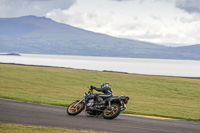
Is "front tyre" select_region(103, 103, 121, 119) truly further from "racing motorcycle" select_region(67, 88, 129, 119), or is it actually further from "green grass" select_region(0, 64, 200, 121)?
"green grass" select_region(0, 64, 200, 121)

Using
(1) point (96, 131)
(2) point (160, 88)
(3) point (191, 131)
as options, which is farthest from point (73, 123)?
(2) point (160, 88)

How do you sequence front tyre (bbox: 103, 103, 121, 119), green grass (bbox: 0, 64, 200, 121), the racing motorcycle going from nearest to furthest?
front tyre (bbox: 103, 103, 121, 119), the racing motorcycle, green grass (bbox: 0, 64, 200, 121)

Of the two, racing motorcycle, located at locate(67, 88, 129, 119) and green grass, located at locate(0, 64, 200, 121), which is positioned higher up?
green grass, located at locate(0, 64, 200, 121)

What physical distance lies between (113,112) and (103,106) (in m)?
0.63

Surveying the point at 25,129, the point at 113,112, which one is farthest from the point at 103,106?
the point at 25,129

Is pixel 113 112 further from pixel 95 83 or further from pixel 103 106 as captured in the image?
pixel 95 83

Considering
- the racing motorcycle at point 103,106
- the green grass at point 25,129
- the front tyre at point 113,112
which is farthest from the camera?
the racing motorcycle at point 103,106

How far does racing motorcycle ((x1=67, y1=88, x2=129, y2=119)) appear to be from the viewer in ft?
52.9

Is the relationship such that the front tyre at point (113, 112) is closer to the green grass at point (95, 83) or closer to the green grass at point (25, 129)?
the green grass at point (25, 129)

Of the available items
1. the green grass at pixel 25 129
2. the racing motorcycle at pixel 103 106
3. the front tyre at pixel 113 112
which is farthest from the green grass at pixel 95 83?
the green grass at pixel 25 129

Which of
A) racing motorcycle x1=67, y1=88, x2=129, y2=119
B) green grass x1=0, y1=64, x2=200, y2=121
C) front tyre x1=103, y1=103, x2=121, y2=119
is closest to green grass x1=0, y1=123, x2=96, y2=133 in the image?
front tyre x1=103, y1=103, x2=121, y2=119

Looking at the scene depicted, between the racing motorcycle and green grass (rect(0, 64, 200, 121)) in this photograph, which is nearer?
the racing motorcycle

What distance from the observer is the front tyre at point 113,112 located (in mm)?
15930

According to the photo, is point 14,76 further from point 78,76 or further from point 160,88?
point 160,88
